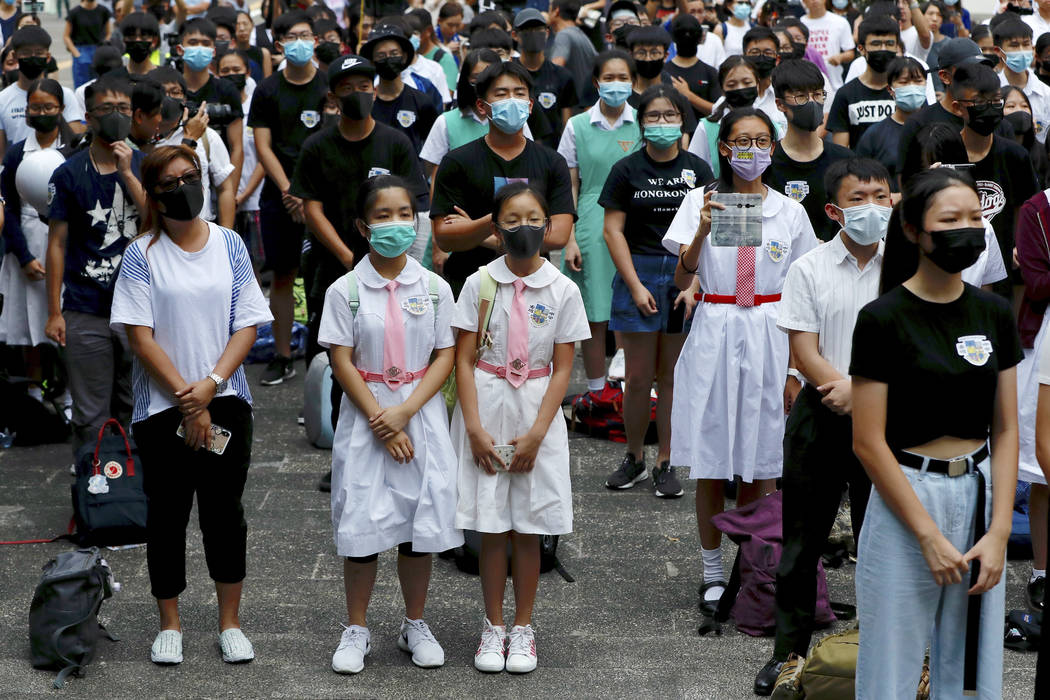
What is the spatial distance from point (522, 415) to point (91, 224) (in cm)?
258

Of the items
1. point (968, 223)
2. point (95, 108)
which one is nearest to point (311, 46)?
point (95, 108)

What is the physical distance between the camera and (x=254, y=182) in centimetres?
997

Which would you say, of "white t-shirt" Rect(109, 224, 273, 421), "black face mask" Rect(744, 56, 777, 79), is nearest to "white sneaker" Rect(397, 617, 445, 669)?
"white t-shirt" Rect(109, 224, 273, 421)

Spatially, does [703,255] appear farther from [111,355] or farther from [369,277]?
[111,355]

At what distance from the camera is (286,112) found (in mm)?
8938

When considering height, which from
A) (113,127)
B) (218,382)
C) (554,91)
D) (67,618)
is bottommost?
(67,618)

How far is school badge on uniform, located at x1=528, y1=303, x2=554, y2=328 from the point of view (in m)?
5.34

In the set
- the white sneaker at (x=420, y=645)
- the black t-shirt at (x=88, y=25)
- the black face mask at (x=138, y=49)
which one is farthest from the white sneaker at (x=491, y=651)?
the black t-shirt at (x=88, y=25)

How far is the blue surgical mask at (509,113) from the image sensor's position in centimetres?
650

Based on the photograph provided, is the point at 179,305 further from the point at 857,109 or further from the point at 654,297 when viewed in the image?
the point at 857,109

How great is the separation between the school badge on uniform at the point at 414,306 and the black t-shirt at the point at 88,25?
1118 centimetres

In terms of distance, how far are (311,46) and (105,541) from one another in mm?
3868

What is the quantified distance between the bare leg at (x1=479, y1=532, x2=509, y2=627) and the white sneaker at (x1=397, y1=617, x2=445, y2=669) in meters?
0.24

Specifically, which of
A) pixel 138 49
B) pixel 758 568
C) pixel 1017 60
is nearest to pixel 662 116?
pixel 758 568
